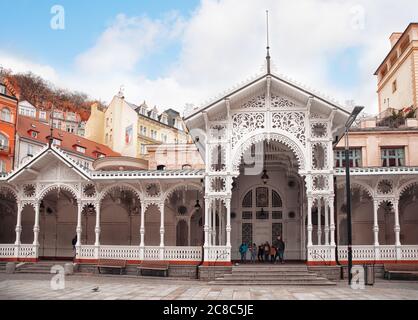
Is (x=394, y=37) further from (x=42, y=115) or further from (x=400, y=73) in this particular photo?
(x=42, y=115)

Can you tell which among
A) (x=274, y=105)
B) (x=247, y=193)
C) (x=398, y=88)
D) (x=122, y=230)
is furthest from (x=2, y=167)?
(x=398, y=88)

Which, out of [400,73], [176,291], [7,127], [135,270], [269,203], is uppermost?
[400,73]

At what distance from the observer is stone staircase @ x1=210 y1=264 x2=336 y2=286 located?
1956 centimetres

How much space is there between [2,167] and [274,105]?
30.9 metres

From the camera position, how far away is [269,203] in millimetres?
26016

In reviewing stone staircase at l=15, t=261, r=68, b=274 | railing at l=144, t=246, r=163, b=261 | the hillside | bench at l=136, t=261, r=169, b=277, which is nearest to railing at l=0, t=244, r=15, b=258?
stone staircase at l=15, t=261, r=68, b=274

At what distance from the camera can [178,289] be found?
17.6m

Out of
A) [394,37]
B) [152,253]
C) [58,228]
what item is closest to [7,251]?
[58,228]

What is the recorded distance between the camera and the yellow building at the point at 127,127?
58938 mm

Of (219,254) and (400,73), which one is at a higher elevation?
(400,73)

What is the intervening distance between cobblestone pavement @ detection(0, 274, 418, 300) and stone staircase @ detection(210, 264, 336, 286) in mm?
778

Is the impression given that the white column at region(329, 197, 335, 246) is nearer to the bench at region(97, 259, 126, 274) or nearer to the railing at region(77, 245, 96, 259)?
the bench at region(97, 259, 126, 274)

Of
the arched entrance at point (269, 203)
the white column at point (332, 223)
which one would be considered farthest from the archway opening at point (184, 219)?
the white column at point (332, 223)

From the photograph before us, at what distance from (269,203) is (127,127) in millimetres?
36473
